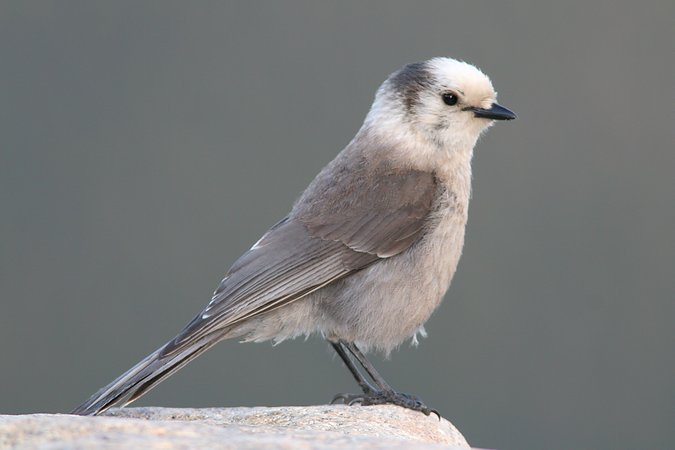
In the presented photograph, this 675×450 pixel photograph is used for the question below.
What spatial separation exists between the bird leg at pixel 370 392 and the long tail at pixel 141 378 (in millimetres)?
724

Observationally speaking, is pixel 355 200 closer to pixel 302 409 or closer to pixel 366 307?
pixel 366 307

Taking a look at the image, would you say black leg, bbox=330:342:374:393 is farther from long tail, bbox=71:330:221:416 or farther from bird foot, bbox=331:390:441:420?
long tail, bbox=71:330:221:416

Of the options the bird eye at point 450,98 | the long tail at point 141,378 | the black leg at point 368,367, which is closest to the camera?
the long tail at point 141,378

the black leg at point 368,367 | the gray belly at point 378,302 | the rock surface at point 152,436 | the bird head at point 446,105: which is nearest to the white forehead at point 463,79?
the bird head at point 446,105

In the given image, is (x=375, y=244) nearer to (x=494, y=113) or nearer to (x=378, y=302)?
(x=378, y=302)

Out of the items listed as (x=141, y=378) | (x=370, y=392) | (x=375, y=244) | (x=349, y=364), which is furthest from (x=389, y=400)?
(x=141, y=378)

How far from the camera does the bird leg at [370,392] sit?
13.5 ft

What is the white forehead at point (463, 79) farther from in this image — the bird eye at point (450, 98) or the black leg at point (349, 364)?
the black leg at point (349, 364)

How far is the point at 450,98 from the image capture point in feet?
14.6

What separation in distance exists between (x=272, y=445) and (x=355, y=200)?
207 centimetres

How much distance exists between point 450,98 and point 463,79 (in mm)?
99

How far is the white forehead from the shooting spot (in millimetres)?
4434

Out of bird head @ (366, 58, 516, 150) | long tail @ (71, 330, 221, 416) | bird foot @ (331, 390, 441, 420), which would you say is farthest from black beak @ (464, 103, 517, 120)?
long tail @ (71, 330, 221, 416)

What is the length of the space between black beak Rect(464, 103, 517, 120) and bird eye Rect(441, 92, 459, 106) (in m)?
0.06
